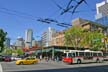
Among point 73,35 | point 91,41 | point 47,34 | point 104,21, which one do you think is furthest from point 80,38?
point 104,21

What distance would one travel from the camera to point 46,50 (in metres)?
77.4

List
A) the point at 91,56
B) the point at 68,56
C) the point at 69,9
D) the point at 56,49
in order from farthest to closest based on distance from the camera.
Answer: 1. the point at 56,49
2. the point at 91,56
3. the point at 68,56
4. the point at 69,9

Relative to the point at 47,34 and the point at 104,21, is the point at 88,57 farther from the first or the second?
the point at 104,21

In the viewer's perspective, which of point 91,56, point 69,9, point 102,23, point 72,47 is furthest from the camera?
point 102,23

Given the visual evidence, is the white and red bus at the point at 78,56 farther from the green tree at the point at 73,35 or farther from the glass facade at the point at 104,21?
the glass facade at the point at 104,21

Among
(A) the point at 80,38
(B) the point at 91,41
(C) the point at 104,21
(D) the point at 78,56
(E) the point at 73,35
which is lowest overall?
(D) the point at 78,56

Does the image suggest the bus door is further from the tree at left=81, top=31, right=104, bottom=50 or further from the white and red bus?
the tree at left=81, top=31, right=104, bottom=50

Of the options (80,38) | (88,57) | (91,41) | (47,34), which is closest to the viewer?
(88,57)

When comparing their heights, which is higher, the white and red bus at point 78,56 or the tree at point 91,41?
the tree at point 91,41

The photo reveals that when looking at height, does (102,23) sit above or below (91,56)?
above

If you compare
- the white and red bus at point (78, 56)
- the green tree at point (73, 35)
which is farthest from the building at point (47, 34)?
the white and red bus at point (78, 56)

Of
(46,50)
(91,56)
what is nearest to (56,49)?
(46,50)

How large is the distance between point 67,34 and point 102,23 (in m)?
41.0

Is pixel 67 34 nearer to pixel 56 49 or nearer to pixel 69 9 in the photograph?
pixel 56 49
